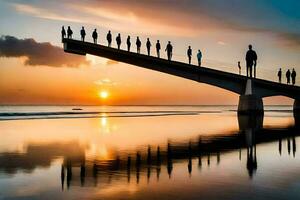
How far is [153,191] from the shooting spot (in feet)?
28.9

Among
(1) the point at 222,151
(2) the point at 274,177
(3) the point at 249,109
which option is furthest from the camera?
(3) the point at 249,109

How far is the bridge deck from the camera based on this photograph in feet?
161

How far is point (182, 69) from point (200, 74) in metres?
2.46

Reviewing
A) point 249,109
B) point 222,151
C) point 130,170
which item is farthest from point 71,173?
point 249,109

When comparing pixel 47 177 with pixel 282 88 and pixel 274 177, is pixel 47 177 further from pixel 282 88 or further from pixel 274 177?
pixel 282 88

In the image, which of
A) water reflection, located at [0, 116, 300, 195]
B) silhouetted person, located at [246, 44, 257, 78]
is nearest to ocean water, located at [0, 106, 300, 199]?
water reflection, located at [0, 116, 300, 195]

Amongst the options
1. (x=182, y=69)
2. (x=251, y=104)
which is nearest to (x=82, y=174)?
(x=182, y=69)

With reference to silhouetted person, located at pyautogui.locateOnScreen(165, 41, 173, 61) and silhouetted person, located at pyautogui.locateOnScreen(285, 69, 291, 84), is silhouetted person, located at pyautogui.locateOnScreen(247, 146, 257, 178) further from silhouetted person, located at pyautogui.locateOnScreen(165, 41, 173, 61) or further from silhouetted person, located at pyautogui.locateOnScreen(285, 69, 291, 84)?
silhouetted person, located at pyautogui.locateOnScreen(285, 69, 291, 84)

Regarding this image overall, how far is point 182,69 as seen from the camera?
51.6m

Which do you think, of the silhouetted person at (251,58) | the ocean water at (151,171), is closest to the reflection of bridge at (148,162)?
the ocean water at (151,171)

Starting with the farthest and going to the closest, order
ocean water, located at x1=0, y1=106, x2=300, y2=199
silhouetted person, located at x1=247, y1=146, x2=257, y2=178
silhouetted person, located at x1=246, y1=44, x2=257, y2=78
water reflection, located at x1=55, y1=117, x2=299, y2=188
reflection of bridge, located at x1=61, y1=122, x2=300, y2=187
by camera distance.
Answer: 1. silhouetted person, located at x1=246, y1=44, x2=257, y2=78
2. silhouetted person, located at x1=247, y1=146, x2=257, y2=178
3. water reflection, located at x1=55, y1=117, x2=299, y2=188
4. reflection of bridge, located at x1=61, y1=122, x2=300, y2=187
5. ocean water, located at x1=0, y1=106, x2=300, y2=199

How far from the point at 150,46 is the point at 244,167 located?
36.8m

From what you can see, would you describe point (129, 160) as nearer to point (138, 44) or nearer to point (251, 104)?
point (138, 44)

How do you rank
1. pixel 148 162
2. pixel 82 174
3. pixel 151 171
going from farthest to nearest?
pixel 148 162 < pixel 151 171 < pixel 82 174
